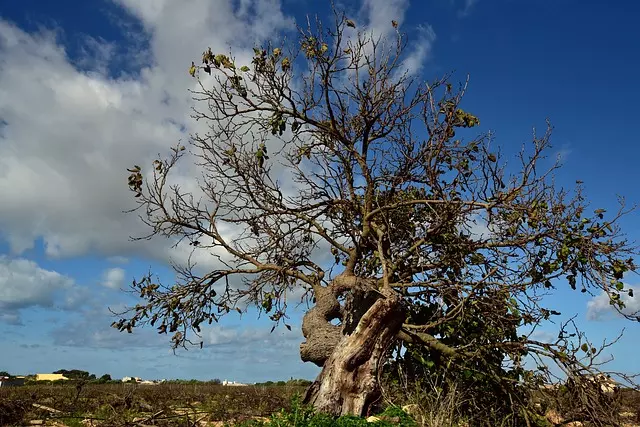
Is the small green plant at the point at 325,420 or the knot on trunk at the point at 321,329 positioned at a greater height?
the knot on trunk at the point at 321,329

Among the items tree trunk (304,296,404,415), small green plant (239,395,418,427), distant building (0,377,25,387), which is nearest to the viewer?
small green plant (239,395,418,427)

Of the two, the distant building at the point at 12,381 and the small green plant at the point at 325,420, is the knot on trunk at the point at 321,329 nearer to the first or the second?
the small green plant at the point at 325,420

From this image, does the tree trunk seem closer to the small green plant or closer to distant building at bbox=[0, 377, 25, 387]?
the small green plant

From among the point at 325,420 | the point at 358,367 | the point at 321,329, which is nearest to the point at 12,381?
the point at 321,329

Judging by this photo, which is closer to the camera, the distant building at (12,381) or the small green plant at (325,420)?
the small green plant at (325,420)

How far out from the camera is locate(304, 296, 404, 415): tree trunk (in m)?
10.1

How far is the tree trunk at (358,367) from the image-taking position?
1015 cm

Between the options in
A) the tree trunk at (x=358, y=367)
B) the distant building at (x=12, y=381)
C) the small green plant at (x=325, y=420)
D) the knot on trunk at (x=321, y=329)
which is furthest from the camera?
the distant building at (x=12, y=381)

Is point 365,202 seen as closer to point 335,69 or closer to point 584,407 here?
point 335,69

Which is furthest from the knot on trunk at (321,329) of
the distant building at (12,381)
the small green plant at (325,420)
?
the distant building at (12,381)

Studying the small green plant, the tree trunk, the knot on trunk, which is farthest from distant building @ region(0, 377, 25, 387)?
the small green plant

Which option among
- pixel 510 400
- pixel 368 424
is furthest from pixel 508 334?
pixel 368 424

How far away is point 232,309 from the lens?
13.4m

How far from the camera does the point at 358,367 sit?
1038 centimetres
